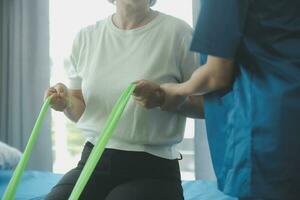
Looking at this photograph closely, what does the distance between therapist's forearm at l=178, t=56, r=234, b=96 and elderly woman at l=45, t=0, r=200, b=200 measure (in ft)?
1.07

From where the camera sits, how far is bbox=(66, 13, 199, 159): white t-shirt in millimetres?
1138

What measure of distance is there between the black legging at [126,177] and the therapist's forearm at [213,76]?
1.16ft

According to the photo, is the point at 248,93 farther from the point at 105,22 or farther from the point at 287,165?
the point at 105,22

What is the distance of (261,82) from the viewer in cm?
74

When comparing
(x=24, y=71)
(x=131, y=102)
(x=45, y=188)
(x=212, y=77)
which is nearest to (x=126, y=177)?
(x=131, y=102)

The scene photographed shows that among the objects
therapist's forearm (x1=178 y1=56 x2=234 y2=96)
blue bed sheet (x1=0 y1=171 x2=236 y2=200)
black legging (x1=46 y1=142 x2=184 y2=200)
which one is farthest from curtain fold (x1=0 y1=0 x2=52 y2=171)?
therapist's forearm (x1=178 y1=56 x2=234 y2=96)

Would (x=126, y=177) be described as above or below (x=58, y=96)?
below

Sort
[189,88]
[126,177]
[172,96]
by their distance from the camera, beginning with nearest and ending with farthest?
[189,88], [172,96], [126,177]

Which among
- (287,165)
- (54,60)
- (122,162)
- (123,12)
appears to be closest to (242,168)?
(287,165)

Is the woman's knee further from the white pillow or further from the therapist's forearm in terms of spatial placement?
the white pillow

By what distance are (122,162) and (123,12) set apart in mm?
474

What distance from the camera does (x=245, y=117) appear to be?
75 cm

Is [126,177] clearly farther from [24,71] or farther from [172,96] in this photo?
[24,71]

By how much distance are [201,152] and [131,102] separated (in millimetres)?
1313
